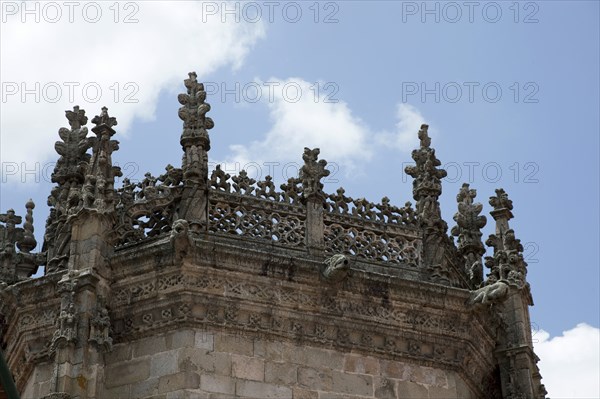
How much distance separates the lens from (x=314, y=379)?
15.9m

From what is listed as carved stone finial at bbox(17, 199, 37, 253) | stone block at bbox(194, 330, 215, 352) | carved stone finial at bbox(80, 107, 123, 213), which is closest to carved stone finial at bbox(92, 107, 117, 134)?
carved stone finial at bbox(80, 107, 123, 213)

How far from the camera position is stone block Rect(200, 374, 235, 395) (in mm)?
15305

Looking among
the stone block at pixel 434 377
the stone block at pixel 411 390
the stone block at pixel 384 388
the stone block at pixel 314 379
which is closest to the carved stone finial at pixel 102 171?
the stone block at pixel 314 379

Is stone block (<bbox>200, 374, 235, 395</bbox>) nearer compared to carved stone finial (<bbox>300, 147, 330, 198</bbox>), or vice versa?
stone block (<bbox>200, 374, 235, 395</bbox>)

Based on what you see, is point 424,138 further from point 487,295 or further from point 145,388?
point 145,388

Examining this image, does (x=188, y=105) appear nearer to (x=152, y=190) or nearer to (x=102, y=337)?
(x=152, y=190)

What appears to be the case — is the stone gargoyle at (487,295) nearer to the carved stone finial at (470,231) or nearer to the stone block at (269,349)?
the carved stone finial at (470,231)

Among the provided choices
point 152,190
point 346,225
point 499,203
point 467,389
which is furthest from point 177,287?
point 499,203

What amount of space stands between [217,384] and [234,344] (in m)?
0.63

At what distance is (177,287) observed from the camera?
15.9 metres

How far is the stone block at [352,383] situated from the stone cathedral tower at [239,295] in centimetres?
2

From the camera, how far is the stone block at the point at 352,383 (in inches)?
630

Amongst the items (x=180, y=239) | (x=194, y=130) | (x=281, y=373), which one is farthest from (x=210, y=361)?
(x=194, y=130)

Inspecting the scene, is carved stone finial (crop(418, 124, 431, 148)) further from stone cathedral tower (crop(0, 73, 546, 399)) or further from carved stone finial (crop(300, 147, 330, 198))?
carved stone finial (crop(300, 147, 330, 198))
